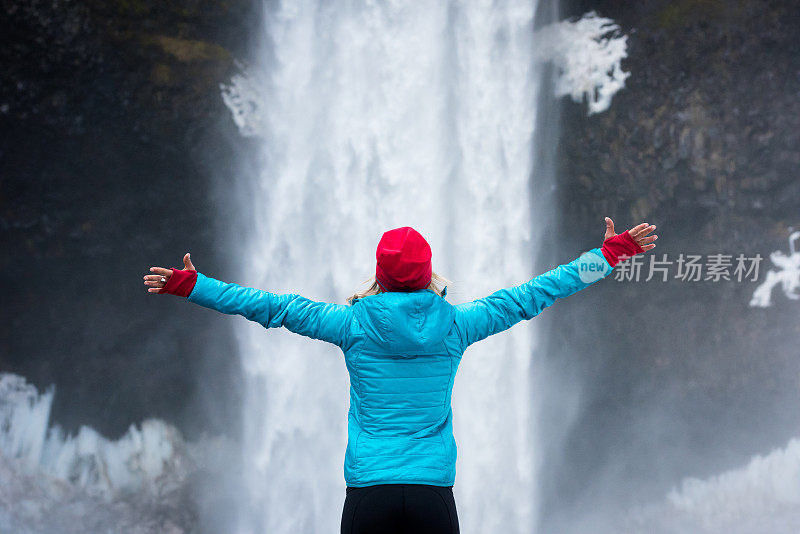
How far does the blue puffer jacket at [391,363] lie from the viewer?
173 centimetres

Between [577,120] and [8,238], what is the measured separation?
6116mm

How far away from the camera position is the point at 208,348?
7.32 m

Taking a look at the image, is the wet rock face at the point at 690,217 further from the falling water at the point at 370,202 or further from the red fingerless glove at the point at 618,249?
the red fingerless glove at the point at 618,249

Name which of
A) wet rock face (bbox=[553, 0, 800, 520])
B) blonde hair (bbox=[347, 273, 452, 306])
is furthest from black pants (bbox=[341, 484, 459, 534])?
wet rock face (bbox=[553, 0, 800, 520])

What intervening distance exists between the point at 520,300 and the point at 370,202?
496 centimetres

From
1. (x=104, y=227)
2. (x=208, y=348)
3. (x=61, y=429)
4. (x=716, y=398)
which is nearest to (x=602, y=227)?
(x=716, y=398)

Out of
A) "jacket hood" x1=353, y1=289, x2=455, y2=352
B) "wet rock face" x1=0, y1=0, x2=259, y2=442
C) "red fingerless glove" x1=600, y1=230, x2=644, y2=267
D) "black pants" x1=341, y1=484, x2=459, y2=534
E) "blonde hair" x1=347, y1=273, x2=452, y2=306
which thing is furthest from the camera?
"wet rock face" x1=0, y1=0, x2=259, y2=442

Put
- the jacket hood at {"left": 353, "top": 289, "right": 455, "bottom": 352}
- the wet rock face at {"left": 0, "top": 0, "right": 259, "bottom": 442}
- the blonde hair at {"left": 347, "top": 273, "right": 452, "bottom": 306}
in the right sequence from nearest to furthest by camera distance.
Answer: the jacket hood at {"left": 353, "top": 289, "right": 455, "bottom": 352}, the blonde hair at {"left": 347, "top": 273, "right": 452, "bottom": 306}, the wet rock face at {"left": 0, "top": 0, "right": 259, "bottom": 442}

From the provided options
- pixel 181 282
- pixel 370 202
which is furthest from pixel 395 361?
pixel 370 202

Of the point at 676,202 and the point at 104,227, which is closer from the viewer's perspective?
the point at 104,227

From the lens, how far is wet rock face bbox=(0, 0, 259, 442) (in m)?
6.62

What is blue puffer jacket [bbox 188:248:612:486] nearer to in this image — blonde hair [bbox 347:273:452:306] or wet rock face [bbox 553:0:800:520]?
blonde hair [bbox 347:273:452:306]

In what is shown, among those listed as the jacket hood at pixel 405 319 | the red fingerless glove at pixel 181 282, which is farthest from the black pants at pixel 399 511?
the red fingerless glove at pixel 181 282

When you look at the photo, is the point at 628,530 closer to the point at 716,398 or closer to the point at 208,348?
the point at 716,398
